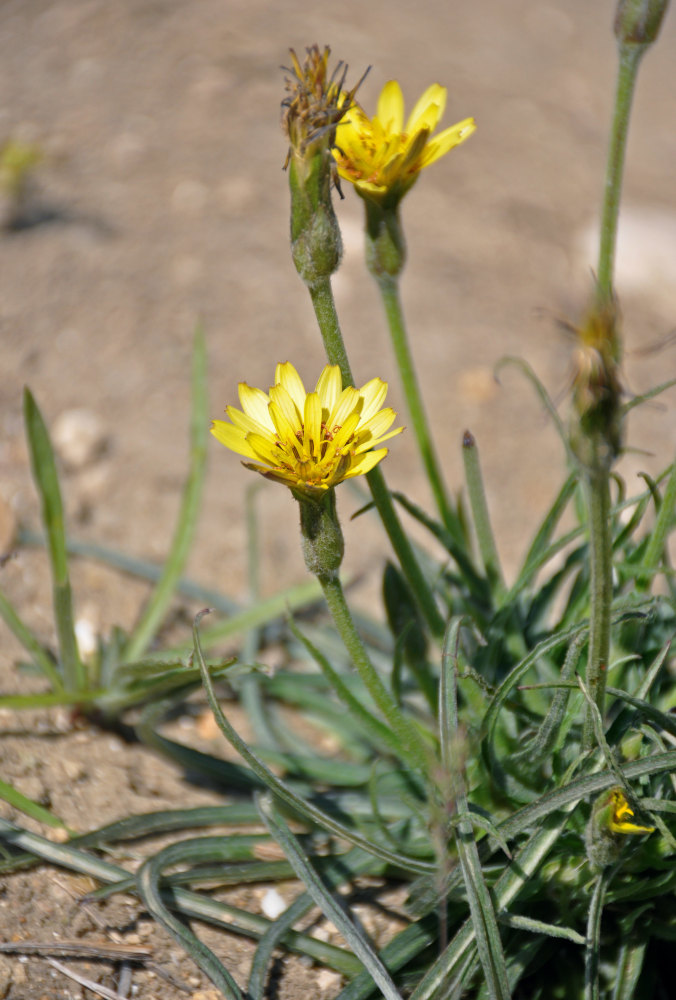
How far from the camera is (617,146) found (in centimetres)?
140

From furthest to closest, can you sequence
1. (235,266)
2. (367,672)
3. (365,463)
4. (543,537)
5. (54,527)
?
1. (235,266)
2. (54,527)
3. (543,537)
4. (367,672)
5. (365,463)

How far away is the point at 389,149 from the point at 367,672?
0.86 metres

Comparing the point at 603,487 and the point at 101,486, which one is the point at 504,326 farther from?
the point at 603,487

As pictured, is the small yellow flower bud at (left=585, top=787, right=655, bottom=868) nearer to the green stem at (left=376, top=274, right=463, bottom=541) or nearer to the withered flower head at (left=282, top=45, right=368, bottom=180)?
the green stem at (left=376, top=274, right=463, bottom=541)

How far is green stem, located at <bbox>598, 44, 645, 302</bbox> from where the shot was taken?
1.38 meters

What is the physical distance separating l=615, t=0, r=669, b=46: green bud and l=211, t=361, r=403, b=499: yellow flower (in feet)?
2.28

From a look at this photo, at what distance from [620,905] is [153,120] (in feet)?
11.4

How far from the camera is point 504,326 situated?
3.28 metres

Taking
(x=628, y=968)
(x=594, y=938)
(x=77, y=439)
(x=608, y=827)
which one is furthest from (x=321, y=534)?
(x=77, y=439)

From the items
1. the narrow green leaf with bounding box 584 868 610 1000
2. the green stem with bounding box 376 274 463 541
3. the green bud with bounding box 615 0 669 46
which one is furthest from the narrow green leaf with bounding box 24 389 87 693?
the green bud with bounding box 615 0 669 46

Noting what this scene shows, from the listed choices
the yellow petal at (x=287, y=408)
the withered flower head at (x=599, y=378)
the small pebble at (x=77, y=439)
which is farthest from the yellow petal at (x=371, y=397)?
the small pebble at (x=77, y=439)

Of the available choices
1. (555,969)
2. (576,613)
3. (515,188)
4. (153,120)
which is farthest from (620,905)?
(153,120)

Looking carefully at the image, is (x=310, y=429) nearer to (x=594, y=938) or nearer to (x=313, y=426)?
(x=313, y=426)

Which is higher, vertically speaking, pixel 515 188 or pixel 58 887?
pixel 515 188
